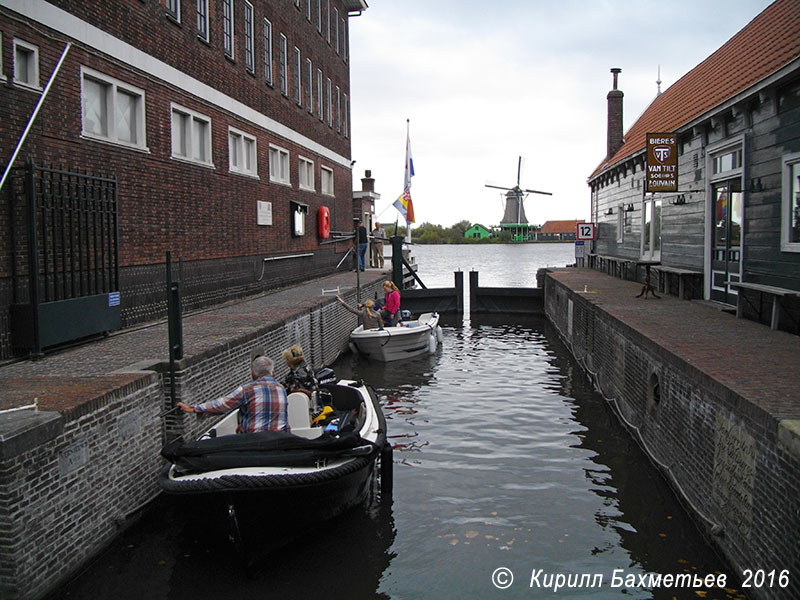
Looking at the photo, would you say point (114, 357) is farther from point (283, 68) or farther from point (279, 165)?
point (283, 68)

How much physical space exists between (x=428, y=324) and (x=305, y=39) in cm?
1248

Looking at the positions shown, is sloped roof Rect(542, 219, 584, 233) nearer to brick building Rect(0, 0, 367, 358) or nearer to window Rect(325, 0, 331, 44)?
window Rect(325, 0, 331, 44)

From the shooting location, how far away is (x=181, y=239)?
14.6 metres

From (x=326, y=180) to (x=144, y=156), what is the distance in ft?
54.2

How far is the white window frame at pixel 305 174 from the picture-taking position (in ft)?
80.7

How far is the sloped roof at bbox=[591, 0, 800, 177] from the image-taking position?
12.1 m

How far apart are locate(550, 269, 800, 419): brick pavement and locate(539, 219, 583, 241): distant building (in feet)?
403

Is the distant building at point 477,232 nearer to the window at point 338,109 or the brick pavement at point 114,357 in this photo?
the window at point 338,109

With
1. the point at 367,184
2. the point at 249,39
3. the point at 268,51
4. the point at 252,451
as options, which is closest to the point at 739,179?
the point at 252,451

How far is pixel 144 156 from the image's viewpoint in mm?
12945

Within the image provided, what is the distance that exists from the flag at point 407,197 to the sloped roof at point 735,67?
59.7 ft

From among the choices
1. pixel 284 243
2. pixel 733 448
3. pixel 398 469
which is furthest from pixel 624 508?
pixel 284 243

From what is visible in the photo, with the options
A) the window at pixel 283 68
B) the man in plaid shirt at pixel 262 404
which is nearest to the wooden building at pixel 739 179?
the man in plaid shirt at pixel 262 404

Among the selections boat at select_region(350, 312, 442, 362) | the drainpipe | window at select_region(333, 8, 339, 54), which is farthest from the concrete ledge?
window at select_region(333, 8, 339, 54)
